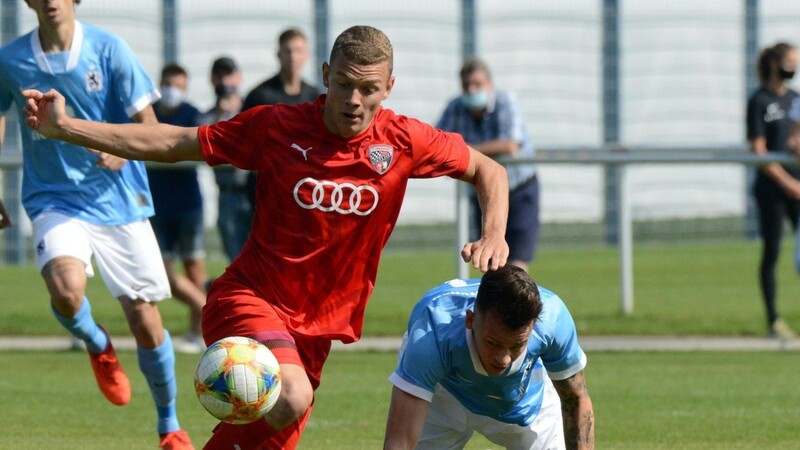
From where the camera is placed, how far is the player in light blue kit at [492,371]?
5.45 metres

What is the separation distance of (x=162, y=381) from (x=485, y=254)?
103 inches

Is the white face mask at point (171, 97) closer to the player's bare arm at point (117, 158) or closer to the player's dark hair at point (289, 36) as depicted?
the player's dark hair at point (289, 36)

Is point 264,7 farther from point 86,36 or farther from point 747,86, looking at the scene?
point 86,36

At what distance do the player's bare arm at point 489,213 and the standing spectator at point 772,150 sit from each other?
604 centimetres

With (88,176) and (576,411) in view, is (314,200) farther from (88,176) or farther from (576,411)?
(88,176)

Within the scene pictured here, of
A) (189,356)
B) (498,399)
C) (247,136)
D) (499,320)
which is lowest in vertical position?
(189,356)

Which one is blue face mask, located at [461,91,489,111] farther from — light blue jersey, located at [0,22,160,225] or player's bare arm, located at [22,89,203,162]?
player's bare arm, located at [22,89,203,162]

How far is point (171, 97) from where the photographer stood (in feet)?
41.7

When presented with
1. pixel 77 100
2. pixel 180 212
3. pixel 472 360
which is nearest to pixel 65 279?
pixel 77 100

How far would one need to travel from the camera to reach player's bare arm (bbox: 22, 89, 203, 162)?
5.66 metres

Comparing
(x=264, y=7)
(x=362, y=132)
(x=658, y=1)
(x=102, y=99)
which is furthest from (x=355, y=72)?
(x=658, y=1)

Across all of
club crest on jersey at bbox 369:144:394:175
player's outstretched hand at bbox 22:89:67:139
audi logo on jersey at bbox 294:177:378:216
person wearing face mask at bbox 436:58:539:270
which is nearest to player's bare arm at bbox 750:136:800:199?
person wearing face mask at bbox 436:58:539:270

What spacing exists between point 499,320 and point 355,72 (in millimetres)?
1149

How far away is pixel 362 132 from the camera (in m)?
5.99
